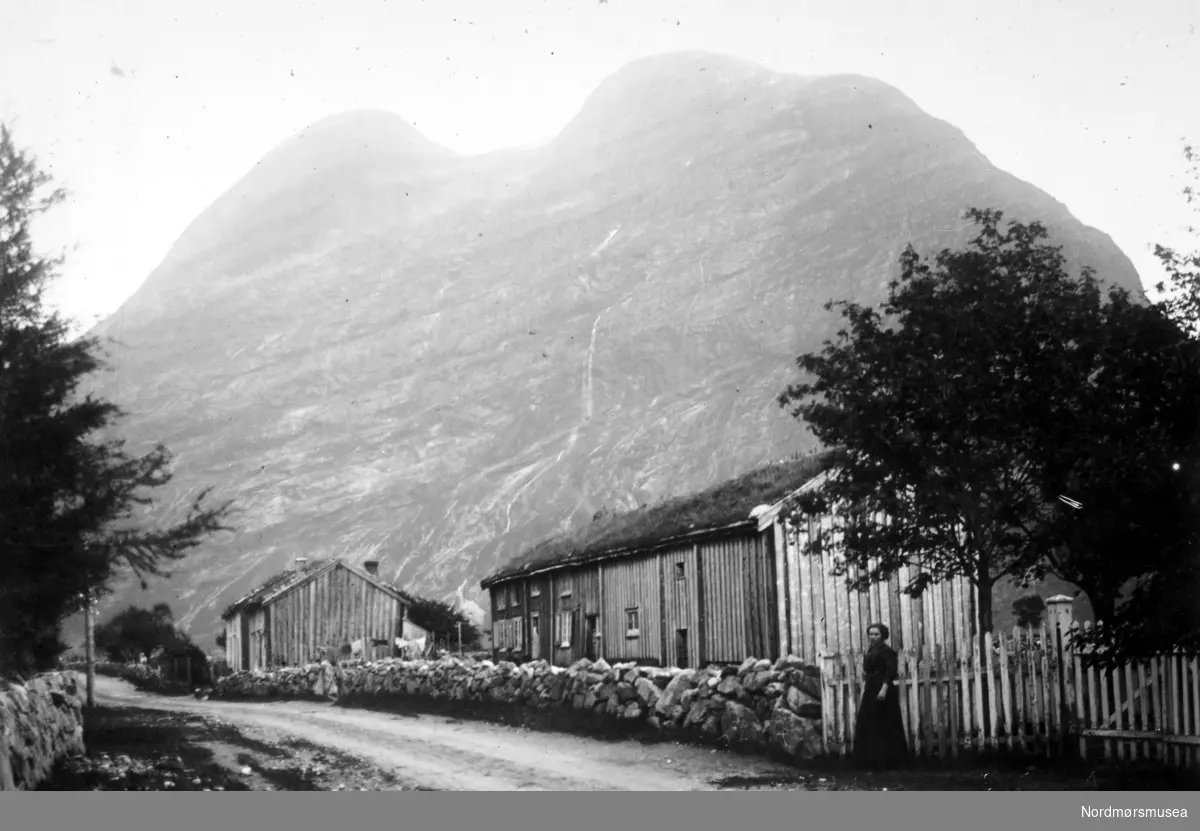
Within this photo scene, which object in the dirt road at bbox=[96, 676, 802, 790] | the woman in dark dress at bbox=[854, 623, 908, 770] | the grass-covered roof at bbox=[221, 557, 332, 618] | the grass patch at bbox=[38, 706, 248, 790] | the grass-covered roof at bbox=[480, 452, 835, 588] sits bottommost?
the dirt road at bbox=[96, 676, 802, 790]

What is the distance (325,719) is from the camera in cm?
1706

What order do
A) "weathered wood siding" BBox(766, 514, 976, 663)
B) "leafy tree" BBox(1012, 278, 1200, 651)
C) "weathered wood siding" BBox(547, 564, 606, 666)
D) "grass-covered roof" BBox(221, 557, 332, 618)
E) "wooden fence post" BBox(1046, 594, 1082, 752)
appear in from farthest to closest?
"weathered wood siding" BBox(547, 564, 606, 666) → "weathered wood siding" BBox(766, 514, 976, 663) → "grass-covered roof" BBox(221, 557, 332, 618) → "wooden fence post" BBox(1046, 594, 1082, 752) → "leafy tree" BBox(1012, 278, 1200, 651)

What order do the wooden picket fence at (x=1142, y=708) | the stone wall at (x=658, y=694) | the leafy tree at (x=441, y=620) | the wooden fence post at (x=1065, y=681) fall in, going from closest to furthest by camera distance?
the wooden picket fence at (x=1142, y=708)
the wooden fence post at (x=1065, y=681)
the stone wall at (x=658, y=694)
the leafy tree at (x=441, y=620)

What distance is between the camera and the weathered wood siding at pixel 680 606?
1947cm

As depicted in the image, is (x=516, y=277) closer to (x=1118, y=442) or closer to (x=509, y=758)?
(x=509, y=758)

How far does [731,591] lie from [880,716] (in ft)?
28.1

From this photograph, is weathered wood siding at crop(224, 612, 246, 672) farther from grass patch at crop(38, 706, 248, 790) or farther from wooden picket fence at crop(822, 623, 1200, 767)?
wooden picket fence at crop(822, 623, 1200, 767)

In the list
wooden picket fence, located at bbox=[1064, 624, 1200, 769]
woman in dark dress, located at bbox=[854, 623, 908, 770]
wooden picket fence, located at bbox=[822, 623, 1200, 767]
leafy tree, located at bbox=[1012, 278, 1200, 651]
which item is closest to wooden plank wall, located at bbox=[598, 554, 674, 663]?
leafy tree, located at bbox=[1012, 278, 1200, 651]

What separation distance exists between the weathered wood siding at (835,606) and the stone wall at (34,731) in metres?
10.0

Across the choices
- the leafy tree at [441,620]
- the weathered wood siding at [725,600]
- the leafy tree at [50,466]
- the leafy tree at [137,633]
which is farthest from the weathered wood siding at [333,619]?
the leafy tree at [50,466]

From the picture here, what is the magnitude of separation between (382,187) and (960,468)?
21.6 ft

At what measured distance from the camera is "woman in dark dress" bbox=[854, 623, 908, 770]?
10133mm

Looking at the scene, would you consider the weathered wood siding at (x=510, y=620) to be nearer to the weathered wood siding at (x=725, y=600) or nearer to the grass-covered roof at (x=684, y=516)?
the grass-covered roof at (x=684, y=516)

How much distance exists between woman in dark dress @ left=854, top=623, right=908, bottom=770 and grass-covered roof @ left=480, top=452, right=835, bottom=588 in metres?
6.76
